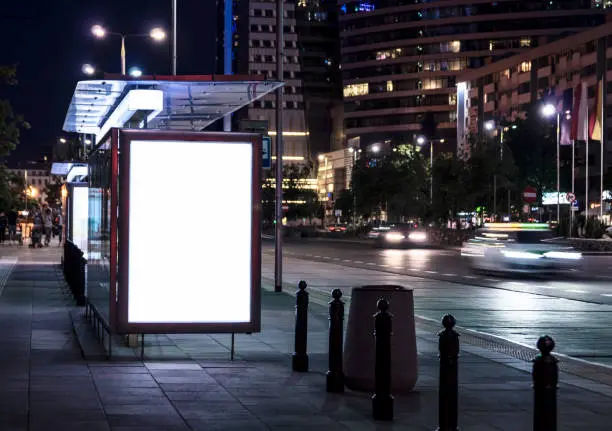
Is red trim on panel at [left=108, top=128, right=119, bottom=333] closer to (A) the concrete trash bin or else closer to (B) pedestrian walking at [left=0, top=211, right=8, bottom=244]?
(A) the concrete trash bin

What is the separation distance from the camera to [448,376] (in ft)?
27.2

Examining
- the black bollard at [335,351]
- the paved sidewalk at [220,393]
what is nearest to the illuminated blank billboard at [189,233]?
the paved sidewalk at [220,393]

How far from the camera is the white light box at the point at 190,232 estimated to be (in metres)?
12.5

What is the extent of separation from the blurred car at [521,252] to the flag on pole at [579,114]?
2653 cm

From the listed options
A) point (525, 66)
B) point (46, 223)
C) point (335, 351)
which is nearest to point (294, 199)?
point (525, 66)

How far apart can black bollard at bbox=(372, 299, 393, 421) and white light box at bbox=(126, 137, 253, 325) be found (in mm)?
3658

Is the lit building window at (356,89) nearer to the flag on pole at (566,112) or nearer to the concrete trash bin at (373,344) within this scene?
the flag on pole at (566,112)

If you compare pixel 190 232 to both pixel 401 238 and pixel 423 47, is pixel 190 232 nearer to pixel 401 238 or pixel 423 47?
pixel 401 238

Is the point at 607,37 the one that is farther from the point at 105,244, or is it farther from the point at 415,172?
the point at 105,244

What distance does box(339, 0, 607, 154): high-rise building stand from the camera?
16212 cm

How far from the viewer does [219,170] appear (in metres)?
12.7

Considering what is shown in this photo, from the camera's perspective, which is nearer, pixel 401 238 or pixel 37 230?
pixel 37 230

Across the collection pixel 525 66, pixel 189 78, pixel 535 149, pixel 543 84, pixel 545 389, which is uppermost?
pixel 525 66

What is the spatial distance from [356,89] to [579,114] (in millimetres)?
121680
